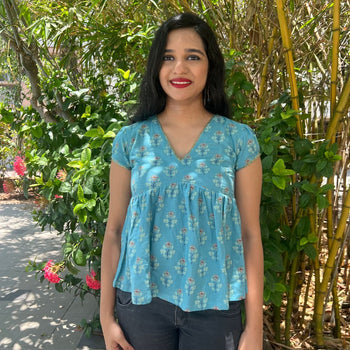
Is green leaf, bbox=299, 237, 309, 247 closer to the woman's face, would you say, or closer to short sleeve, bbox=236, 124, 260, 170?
short sleeve, bbox=236, 124, 260, 170

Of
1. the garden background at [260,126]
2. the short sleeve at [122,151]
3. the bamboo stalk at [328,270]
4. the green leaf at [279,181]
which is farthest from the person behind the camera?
the bamboo stalk at [328,270]

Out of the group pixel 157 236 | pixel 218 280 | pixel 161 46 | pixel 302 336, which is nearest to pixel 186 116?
pixel 161 46

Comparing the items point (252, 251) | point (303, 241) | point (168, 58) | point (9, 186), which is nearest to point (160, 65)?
point (168, 58)

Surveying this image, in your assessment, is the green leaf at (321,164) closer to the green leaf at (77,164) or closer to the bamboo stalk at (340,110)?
the bamboo stalk at (340,110)

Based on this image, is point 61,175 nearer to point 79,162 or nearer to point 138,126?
point 79,162

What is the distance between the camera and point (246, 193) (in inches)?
46.3

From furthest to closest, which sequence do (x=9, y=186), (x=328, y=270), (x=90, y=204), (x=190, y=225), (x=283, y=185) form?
(x=9, y=186) → (x=328, y=270) → (x=90, y=204) → (x=283, y=185) → (x=190, y=225)

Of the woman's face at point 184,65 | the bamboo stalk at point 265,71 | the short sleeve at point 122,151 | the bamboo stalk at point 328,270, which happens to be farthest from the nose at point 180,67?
the bamboo stalk at point 328,270

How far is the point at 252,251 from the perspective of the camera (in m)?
1.19

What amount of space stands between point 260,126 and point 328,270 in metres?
0.82

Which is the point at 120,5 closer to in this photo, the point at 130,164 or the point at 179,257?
the point at 130,164

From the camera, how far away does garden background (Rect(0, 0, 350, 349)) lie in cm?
180

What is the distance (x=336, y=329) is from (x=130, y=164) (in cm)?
184

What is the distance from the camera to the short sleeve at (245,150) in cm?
117
